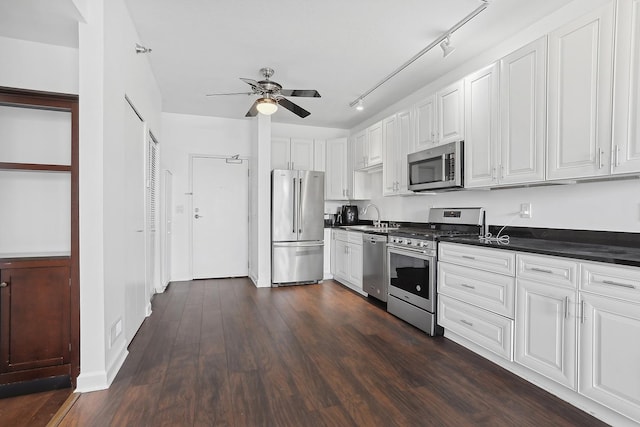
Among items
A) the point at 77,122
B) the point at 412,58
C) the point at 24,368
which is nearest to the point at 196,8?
the point at 77,122

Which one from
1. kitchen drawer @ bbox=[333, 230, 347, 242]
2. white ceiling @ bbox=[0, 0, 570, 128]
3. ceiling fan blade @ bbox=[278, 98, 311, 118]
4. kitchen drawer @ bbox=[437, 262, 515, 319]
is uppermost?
white ceiling @ bbox=[0, 0, 570, 128]

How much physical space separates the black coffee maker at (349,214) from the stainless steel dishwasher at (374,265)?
1347 mm

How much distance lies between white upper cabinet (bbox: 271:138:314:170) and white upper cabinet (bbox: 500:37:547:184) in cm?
332

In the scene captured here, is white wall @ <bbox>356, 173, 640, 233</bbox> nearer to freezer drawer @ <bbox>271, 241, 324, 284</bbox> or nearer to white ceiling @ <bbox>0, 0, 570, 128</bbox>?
white ceiling @ <bbox>0, 0, 570, 128</bbox>

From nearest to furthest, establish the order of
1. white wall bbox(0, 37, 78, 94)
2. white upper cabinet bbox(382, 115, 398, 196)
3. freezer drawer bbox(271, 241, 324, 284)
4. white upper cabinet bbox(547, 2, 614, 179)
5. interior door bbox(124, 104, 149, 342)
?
white upper cabinet bbox(547, 2, 614, 179) → white wall bbox(0, 37, 78, 94) → interior door bbox(124, 104, 149, 342) → white upper cabinet bbox(382, 115, 398, 196) → freezer drawer bbox(271, 241, 324, 284)

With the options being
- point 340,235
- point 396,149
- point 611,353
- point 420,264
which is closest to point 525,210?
point 420,264

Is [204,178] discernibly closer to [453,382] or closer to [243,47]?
[243,47]

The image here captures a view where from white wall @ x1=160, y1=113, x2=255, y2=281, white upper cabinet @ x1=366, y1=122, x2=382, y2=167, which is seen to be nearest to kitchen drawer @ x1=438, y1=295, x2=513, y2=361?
white upper cabinet @ x1=366, y1=122, x2=382, y2=167

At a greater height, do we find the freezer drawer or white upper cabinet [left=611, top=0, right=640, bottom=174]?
white upper cabinet [left=611, top=0, right=640, bottom=174]

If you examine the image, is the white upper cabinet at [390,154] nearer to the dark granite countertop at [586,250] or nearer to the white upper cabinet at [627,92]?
the dark granite countertop at [586,250]

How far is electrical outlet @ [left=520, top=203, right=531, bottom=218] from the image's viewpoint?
8.93 feet

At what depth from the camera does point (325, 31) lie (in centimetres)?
278

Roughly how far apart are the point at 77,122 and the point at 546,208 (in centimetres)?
351

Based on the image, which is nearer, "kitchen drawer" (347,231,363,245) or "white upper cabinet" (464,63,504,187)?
"white upper cabinet" (464,63,504,187)
